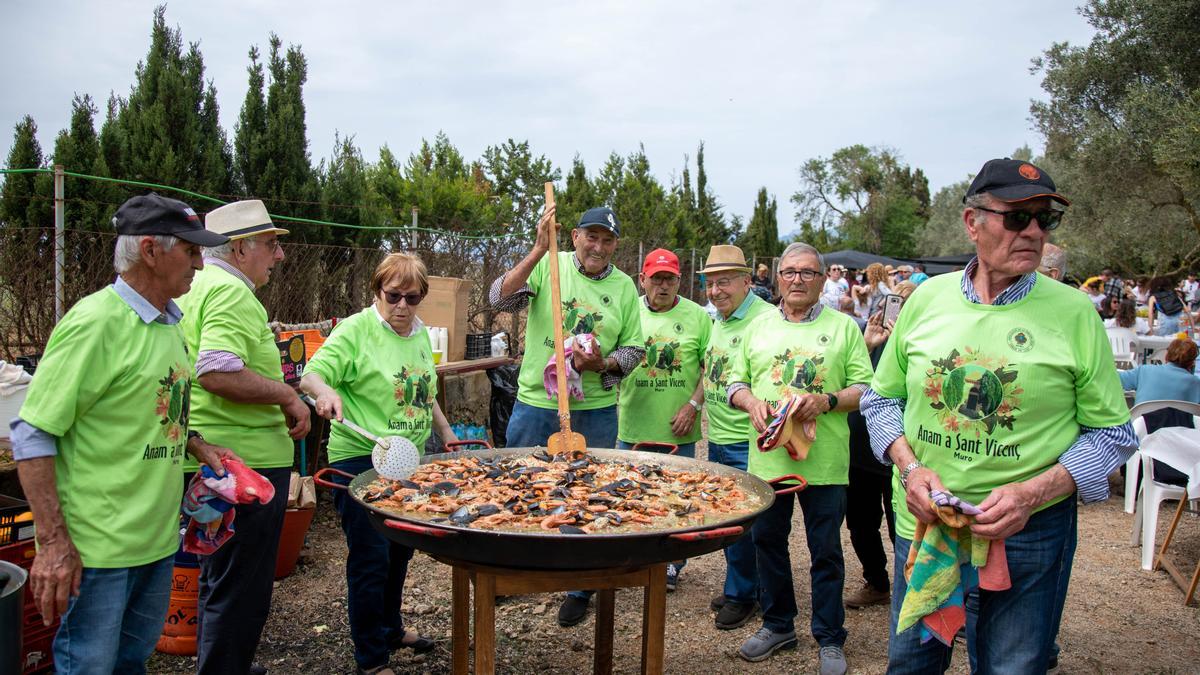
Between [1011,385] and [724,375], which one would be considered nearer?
[1011,385]

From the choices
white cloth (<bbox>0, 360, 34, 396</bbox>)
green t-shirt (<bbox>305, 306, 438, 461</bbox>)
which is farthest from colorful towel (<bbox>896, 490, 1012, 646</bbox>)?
white cloth (<bbox>0, 360, 34, 396</bbox>)

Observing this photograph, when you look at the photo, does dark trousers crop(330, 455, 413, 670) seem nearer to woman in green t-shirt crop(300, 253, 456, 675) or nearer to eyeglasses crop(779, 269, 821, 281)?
woman in green t-shirt crop(300, 253, 456, 675)

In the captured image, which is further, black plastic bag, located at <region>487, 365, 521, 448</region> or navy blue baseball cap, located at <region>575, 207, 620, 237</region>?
black plastic bag, located at <region>487, 365, 521, 448</region>

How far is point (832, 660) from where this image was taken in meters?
3.71

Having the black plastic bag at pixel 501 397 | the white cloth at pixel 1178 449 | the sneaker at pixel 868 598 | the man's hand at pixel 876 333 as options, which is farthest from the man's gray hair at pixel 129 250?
the white cloth at pixel 1178 449

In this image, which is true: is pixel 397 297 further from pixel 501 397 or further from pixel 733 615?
pixel 501 397

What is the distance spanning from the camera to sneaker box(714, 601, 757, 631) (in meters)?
4.29

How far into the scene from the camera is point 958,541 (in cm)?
228

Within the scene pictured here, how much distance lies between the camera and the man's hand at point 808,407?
341 cm

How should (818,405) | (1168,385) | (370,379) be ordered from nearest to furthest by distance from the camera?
(370,379) < (818,405) < (1168,385)

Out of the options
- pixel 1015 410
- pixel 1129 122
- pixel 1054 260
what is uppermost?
pixel 1129 122

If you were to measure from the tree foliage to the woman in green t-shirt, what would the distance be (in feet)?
39.2

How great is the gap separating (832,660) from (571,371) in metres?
1.86

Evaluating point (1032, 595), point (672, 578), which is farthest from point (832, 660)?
point (1032, 595)
